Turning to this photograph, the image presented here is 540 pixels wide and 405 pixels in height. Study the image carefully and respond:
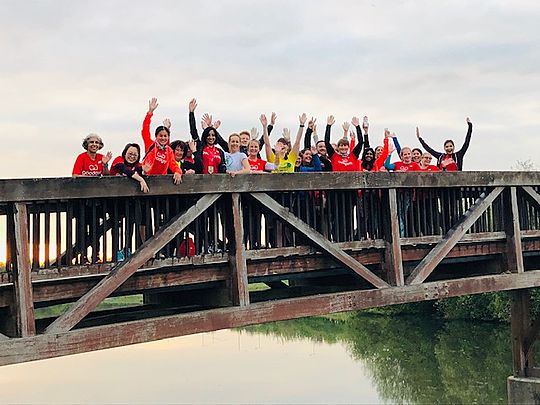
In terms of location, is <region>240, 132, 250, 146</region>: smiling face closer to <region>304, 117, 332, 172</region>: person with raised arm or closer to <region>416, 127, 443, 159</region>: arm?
<region>304, 117, 332, 172</region>: person with raised arm

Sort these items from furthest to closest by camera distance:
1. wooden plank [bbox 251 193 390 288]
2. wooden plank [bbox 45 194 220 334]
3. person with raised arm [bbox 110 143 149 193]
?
wooden plank [bbox 251 193 390 288] → person with raised arm [bbox 110 143 149 193] → wooden plank [bbox 45 194 220 334]

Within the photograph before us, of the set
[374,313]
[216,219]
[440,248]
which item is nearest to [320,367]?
[374,313]

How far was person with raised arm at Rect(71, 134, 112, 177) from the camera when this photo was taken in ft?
22.6

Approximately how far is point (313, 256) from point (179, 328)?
183cm

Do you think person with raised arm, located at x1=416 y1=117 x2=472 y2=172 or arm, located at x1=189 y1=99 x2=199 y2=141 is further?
person with raised arm, located at x1=416 y1=117 x2=472 y2=172

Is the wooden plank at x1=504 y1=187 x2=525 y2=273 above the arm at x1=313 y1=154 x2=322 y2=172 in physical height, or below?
below

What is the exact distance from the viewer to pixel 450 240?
8.97 meters

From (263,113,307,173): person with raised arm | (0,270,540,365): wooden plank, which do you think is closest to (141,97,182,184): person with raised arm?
(0,270,540,365): wooden plank

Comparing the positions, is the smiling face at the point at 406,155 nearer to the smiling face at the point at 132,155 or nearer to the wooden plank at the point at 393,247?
the wooden plank at the point at 393,247

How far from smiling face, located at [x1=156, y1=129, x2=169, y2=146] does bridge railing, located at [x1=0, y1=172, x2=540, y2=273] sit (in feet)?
1.75

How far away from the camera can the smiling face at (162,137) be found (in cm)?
727

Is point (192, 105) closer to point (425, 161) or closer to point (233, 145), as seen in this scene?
point (233, 145)

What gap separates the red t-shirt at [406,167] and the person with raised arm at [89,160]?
4.77 metres

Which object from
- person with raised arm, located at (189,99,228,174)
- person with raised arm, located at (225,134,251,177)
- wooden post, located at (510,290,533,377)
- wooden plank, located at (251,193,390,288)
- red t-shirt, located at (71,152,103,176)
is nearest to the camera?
red t-shirt, located at (71,152,103,176)
